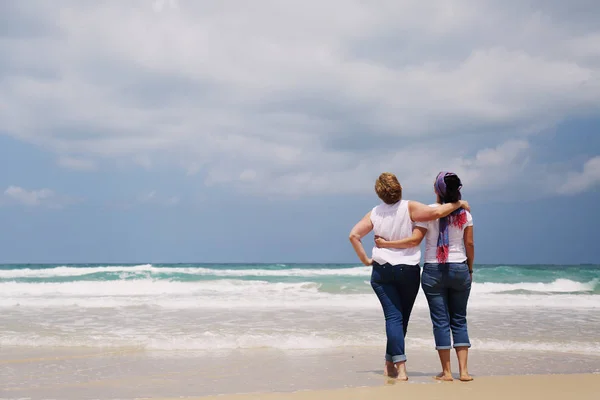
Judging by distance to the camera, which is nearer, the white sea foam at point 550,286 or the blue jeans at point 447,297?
the blue jeans at point 447,297

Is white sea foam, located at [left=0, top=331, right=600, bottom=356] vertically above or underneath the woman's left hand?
underneath

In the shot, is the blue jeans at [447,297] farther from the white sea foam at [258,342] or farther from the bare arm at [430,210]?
the white sea foam at [258,342]

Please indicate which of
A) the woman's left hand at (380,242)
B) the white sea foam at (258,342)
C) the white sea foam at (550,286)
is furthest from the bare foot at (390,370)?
the white sea foam at (550,286)

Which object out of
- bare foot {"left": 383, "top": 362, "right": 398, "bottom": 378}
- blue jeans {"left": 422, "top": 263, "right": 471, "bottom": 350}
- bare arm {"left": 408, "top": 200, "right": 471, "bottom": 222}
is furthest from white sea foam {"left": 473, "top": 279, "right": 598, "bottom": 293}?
bare arm {"left": 408, "top": 200, "right": 471, "bottom": 222}

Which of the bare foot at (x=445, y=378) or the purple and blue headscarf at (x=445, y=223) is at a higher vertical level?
the purple and blue headscarf at (x=445, y=223)

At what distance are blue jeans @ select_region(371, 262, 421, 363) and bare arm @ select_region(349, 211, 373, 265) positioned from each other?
0.42 ft

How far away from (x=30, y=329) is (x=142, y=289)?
47.9 ft

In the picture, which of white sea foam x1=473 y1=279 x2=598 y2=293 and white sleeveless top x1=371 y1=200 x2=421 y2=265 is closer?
Result: white sleeveless top x1=371 y1=200 x2=421 y2=265

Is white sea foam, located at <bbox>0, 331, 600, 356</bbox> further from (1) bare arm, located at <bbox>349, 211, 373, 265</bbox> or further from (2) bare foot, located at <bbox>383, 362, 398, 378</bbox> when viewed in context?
(1) bare arm, located at <bbox>349, 211, 373, 265</bbox>

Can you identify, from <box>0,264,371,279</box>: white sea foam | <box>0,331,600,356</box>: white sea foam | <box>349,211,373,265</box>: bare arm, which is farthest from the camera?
<box>0,264,371,279</box>: white sea foam

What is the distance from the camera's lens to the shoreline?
427 cm

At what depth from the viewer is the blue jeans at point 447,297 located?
469cm

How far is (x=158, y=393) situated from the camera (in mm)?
4605

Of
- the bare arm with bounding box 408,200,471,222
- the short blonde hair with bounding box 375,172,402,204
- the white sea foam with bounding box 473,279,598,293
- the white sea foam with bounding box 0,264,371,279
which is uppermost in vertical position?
the short blonde hair with bounding box 375,172,402,204
